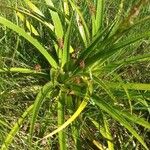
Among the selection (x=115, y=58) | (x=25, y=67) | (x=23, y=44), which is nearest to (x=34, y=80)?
(x=25, y=67)

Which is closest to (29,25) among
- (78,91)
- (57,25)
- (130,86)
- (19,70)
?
(57,25)

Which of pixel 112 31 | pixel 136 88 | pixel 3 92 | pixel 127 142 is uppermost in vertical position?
pixel 112 31

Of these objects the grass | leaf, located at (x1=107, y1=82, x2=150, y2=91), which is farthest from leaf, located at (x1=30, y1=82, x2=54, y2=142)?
leaf, located at (x1=107, y1=82, x2=150, y2=91)

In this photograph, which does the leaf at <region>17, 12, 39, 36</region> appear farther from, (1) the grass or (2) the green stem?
(2) the green stem

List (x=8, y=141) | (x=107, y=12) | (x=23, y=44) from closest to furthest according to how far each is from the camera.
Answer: (x=8, y=141) < (x=23, y=44) < (x=107, y=12)

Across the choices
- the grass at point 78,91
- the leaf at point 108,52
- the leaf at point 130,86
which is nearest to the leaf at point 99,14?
the grass at point 78,91

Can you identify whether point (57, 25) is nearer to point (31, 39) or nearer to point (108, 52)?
point (31, 39)

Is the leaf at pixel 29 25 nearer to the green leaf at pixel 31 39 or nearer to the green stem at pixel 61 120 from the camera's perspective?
the green leaf at pixel 31 39

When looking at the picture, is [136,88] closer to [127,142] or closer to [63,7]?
[127,142]
